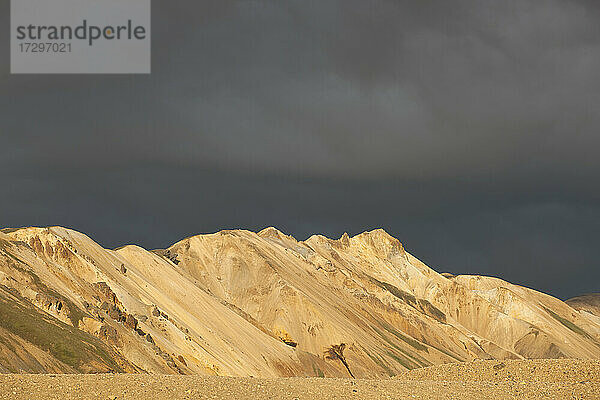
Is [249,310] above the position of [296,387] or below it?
below

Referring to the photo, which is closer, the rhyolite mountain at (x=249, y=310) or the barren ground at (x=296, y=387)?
the barren ground at (x=296, y=387)

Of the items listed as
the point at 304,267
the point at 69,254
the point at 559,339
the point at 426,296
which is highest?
the point at 69,254

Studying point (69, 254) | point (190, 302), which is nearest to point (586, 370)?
point (69, 254)

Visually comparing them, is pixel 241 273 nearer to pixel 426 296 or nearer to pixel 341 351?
pixel 341 351

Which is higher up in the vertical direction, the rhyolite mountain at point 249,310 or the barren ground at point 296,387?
the barren ground at point 296,387

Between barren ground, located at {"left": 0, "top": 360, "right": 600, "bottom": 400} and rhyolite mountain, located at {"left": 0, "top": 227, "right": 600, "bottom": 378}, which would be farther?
rhyolite mountain, located at {"left": 0, "top": 227, "right": 600, "bottom": 378}
